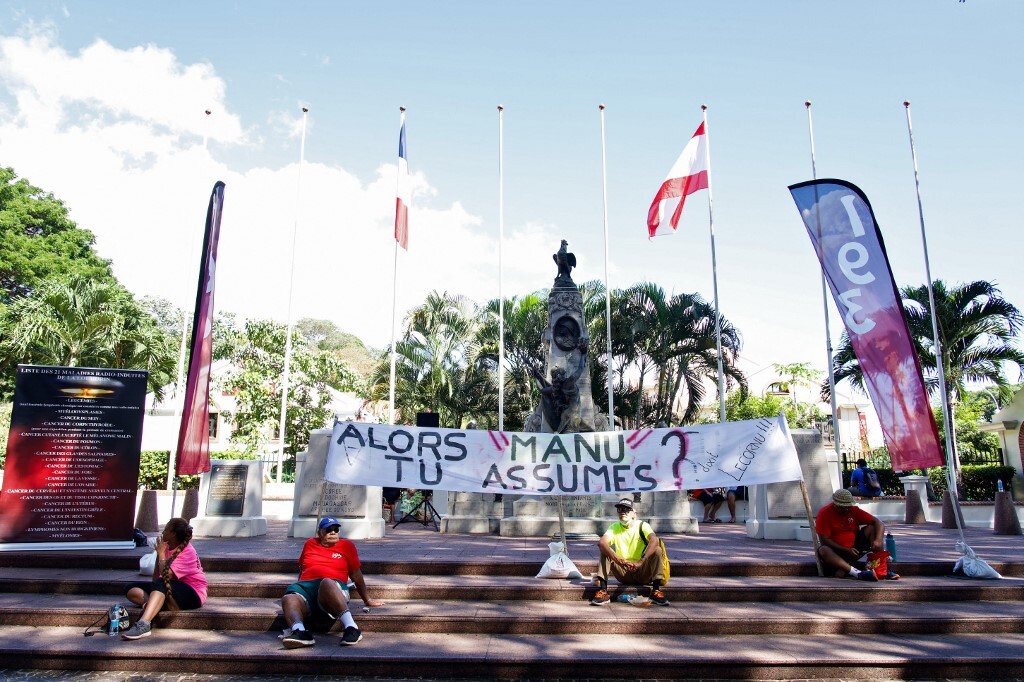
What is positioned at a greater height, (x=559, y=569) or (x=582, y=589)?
(x=559, y=569)

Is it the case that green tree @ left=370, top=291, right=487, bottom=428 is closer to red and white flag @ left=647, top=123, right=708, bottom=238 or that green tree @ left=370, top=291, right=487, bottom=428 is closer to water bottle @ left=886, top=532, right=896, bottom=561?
red and white flag @ left=647, top=123, right=708, bottom=238

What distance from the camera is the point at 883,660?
537 cm

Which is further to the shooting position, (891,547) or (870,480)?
(870,480)

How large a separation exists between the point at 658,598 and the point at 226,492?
8394mm

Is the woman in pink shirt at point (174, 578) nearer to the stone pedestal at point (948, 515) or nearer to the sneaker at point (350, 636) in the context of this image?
the sneaker at point (350, 636)

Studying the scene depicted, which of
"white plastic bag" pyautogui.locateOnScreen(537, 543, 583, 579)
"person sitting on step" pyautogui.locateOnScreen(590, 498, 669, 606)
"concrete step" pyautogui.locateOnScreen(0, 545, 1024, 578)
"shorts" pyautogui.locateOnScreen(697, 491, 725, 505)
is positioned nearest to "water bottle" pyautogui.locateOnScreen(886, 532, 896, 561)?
"concrete step" pyautogui.locateOnScreen(0, 545, 1024, 578)

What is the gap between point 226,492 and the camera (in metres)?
11.8

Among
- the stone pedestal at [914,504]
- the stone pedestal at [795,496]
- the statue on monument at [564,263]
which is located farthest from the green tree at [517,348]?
the stone pedestal at [795,496]

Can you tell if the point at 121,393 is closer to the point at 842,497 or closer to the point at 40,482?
the point at 40,482

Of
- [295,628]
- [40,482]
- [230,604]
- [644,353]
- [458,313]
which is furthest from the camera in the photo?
[458,313]

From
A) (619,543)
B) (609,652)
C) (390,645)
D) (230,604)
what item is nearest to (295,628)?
(390,645)

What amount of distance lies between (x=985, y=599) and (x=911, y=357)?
2775 mm

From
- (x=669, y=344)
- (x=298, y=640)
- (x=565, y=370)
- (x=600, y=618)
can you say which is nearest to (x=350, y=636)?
(x=298, y=640)

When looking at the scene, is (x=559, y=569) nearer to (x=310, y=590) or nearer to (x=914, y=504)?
(x=310, y=590)
